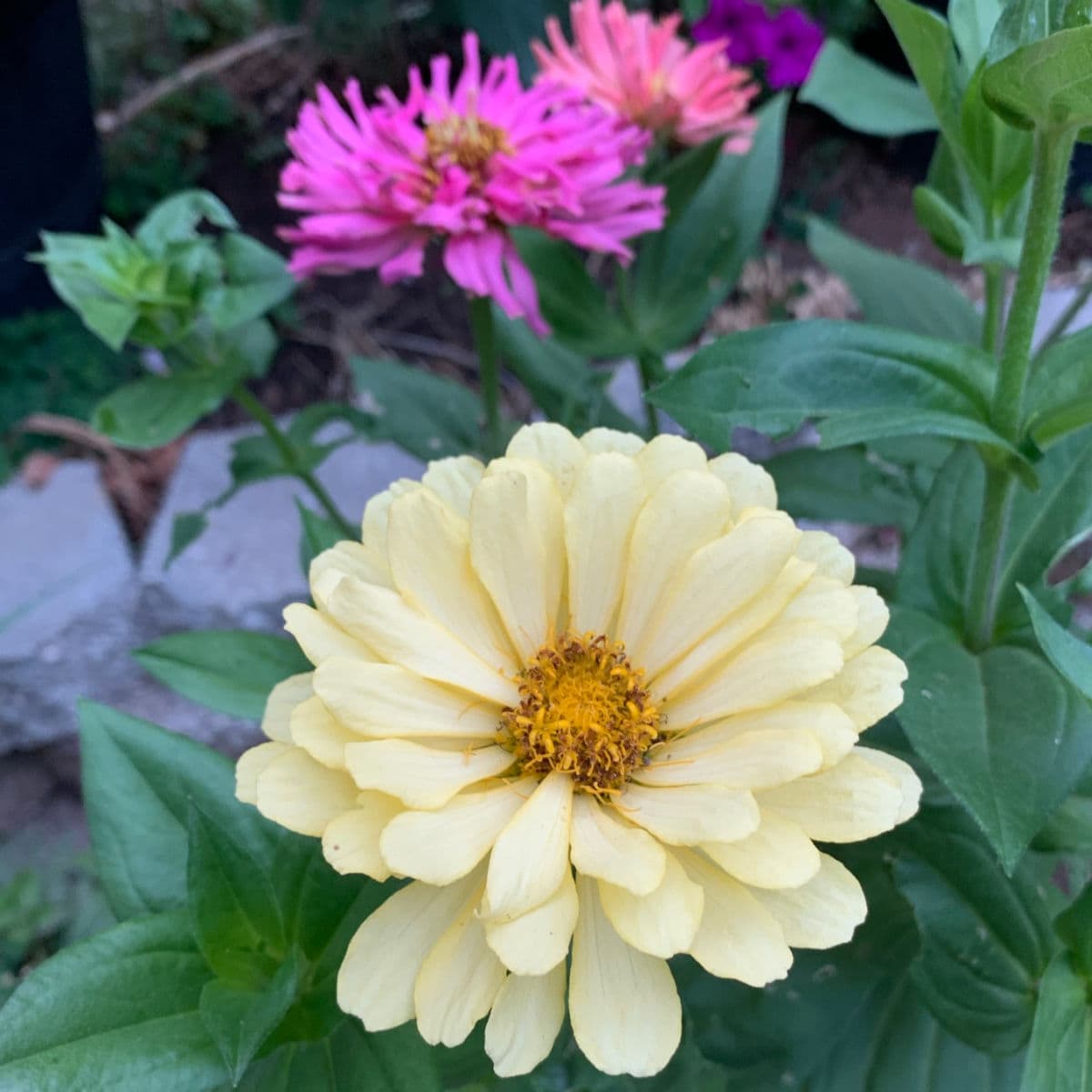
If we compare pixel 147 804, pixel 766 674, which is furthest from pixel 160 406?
pixel 766 674

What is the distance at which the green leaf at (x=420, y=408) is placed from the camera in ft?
3.14

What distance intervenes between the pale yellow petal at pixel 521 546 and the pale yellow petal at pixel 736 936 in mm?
127

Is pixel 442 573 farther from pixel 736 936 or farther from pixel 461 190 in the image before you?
pixel 461 190

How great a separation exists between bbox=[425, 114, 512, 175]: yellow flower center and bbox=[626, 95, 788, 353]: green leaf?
196 millimetres

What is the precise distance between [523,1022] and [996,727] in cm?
28

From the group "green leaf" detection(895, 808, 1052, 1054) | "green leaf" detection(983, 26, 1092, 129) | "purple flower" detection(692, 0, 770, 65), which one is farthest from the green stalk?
"purple flower" detection(692, 0, 770, 65)

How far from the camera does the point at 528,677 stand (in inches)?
19.0

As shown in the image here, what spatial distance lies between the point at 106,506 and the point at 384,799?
115 centimetres

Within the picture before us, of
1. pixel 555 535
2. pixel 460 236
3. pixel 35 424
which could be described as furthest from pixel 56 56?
pixel 555 535

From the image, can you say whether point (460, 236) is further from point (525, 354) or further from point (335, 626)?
point (335, 626)

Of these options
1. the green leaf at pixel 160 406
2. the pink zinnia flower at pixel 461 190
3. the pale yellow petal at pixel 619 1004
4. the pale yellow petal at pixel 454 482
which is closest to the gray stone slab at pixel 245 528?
the green leaf at pixel 160 406

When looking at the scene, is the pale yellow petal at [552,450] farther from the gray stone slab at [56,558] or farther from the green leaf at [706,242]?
the gray stone slab at [56,558]

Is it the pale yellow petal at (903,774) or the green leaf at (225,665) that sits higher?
the pale yellow petal at (903,774)

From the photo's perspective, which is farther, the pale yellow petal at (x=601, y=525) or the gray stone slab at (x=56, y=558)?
the gray stone slab at (x=56, y=558)
